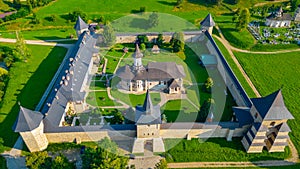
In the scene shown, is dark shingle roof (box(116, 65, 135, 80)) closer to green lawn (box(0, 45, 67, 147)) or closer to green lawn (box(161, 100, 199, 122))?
green lawn (box(161, 100, 199, 122))

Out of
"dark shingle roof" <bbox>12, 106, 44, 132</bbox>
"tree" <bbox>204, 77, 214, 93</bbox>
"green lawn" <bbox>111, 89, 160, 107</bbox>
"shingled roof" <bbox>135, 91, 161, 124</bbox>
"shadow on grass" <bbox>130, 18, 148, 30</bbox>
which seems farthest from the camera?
"shadow on grass" <bbox>130, 18, 148, 30</bbox>

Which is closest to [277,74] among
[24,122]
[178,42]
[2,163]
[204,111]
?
[178,42]

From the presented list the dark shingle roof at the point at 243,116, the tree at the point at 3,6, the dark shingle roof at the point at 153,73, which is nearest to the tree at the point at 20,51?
the dark shingle roof at the point at 153,73

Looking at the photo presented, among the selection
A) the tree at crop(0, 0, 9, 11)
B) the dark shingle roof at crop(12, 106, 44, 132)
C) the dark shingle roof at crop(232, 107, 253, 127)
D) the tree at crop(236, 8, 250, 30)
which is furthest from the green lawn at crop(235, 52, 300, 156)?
the tree at crop(0, 0, 9, 11)

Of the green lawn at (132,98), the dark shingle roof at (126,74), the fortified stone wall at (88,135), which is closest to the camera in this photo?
the fortified stone wall at (88,135)

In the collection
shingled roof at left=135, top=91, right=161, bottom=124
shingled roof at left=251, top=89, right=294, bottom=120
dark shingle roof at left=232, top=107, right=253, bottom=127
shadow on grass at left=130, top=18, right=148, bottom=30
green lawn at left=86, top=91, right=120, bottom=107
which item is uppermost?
shadow on grass at left=130, top=18, right=148, bottom=30

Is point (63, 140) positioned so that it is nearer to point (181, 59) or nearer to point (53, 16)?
point (181, 59)

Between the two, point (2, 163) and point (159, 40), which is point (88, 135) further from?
point (159, 40)

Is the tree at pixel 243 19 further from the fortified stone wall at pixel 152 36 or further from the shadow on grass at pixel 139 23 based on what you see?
the shadow on grass at pixel 139 23
